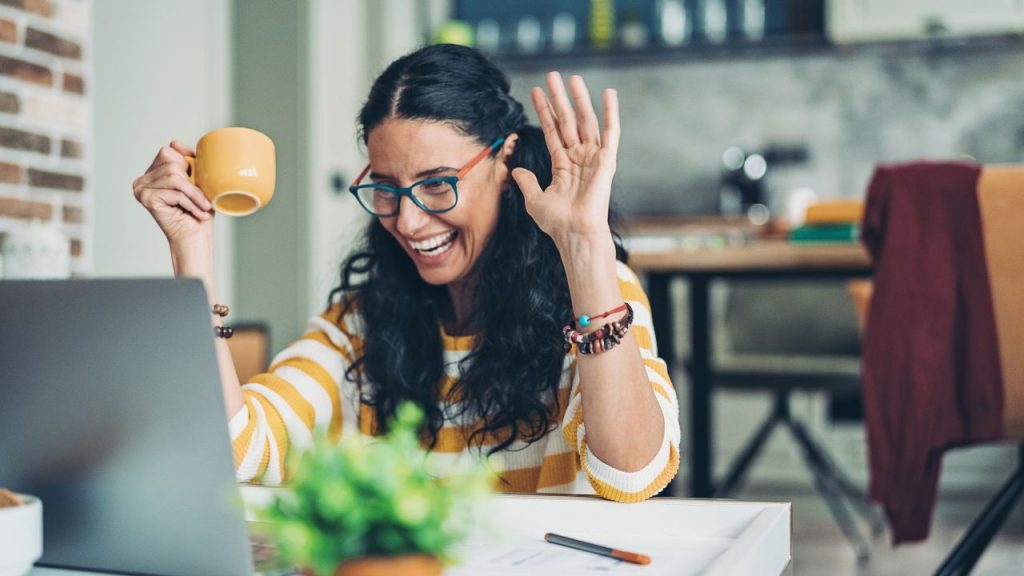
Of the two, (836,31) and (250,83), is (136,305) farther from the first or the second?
(836,31)

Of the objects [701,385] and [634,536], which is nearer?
[634,536]

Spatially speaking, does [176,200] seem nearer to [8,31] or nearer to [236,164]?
[236,164]

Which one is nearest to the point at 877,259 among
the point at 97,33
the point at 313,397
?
the point at 313,397

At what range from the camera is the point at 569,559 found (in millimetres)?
734

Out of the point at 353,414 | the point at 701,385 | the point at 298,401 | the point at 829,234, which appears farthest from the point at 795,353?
the point at 298,401

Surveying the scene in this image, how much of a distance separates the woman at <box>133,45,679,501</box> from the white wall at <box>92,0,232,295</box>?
1.96 meters

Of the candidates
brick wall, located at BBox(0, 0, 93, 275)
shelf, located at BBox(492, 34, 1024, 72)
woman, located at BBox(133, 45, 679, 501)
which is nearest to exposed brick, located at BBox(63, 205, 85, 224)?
brick wall, located at BBox(0, 0, 93, 275)

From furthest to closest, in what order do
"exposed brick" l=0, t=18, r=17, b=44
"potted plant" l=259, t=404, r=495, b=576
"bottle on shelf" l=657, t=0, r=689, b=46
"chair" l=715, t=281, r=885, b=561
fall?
"bottle on shelf" l=657, t=0, r=689, b=46 → "chair" l=715, t=281, r=885, b=561 → "exposed brick" l=0, t=18, r=17, b=44 → "potted plant" l=259, t=404, r=495, b=576

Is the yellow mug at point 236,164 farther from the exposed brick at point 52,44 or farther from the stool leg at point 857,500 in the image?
the stool leg at point 857,500

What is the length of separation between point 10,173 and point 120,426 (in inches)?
65.8

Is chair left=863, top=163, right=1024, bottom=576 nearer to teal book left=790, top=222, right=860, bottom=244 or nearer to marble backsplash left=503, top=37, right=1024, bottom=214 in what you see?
teal book left=790, top=222, right=860, bottom=244

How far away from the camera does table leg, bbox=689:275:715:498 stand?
2.50 m

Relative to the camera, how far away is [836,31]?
4.73 metres

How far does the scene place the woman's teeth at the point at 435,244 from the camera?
4.40 feet
